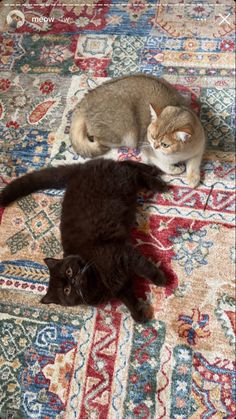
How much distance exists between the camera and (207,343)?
1.49 meters

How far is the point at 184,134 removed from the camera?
1.44m

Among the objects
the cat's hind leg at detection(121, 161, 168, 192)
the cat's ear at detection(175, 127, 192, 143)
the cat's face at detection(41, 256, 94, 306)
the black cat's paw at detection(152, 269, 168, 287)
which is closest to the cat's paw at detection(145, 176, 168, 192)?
the cat's hind leg at detection(121, 161, 168, 192)

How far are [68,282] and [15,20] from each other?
1657 millimetres

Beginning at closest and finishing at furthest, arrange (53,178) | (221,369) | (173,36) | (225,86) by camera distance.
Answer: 1. (221,369)
2. (53,178)
3. (225,86)
4. (173,36)

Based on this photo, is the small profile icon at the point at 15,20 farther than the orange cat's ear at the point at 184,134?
Yes

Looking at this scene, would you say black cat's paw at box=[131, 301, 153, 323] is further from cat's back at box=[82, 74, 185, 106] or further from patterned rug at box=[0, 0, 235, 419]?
cat's back at box=[82, 74, 185, 106]

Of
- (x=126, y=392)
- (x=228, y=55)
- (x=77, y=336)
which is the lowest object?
(x=126, y=392)

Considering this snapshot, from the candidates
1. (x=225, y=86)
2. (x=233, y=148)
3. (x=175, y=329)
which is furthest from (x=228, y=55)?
(x=175, y=329)

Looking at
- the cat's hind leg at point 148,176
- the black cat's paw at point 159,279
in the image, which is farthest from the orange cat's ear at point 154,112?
the black cat's paw at point 159,279

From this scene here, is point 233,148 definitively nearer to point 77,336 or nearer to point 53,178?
point 53,178

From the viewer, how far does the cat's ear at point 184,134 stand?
1435 millimetres

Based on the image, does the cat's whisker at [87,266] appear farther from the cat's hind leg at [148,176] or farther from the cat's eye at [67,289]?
the cat's hind leg at [148,176]

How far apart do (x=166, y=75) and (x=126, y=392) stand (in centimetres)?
149

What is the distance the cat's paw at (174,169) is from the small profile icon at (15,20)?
1301mm
